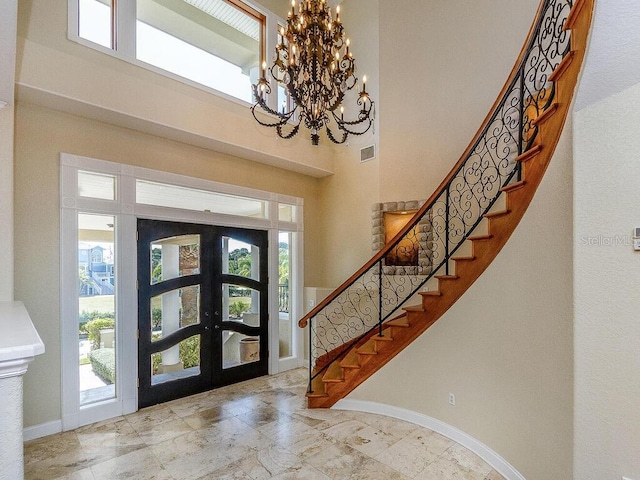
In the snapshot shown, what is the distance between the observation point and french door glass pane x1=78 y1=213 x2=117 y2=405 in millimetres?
3812

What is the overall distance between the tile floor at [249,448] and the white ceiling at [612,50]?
9.43ft

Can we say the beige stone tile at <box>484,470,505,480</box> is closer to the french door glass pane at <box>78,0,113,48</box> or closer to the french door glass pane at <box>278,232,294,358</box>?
the french door glass pane at <box>278,232,294,358</box>

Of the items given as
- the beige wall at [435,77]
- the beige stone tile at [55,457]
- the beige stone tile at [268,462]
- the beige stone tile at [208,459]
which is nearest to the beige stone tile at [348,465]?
the beige stone tile at [268,462]

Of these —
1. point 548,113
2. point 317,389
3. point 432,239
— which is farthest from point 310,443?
point 548,113

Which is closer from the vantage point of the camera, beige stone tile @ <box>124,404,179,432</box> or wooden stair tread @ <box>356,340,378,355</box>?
beige stone tile @ <box>124,404,179,432</box>

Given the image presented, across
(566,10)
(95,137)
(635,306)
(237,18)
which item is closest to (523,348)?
(635,306)

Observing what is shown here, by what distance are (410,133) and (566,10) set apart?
2.26 meters

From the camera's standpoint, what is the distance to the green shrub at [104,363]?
12.8ft

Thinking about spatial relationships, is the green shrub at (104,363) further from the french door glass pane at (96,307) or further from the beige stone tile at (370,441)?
the beige stone tile at (370,441)

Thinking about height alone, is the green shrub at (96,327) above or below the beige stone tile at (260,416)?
above

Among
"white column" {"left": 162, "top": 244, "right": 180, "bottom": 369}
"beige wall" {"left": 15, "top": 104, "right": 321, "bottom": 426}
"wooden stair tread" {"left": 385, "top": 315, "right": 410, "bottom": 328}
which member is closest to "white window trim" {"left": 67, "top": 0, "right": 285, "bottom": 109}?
"beige wall" {"left": 15, "top": 104, "right": 321, "bottom": 426}

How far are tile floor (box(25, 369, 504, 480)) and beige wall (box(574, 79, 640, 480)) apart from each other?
118cm

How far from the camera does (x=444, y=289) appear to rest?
3.46 m

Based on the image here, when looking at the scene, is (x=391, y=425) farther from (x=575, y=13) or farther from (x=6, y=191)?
(x=6, y=191)
